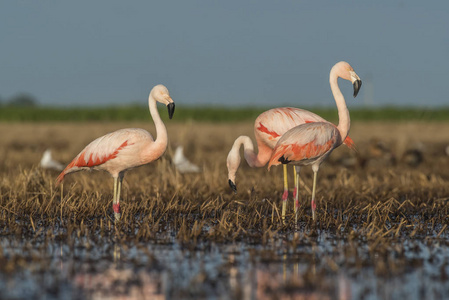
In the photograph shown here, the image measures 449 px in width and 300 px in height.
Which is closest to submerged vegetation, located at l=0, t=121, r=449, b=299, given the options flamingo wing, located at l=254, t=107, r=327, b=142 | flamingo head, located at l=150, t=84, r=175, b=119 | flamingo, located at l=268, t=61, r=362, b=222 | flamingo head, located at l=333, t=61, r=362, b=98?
flamingo, located at l=268, t=61, r=362, b=222

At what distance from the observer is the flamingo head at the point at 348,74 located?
24.2 ft

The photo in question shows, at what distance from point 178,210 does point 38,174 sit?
2145 mm

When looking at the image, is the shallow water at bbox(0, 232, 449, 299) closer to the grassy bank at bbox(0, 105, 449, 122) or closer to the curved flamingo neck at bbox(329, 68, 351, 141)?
the curved flamingo neck at bbox(329, 68, 351, 141)

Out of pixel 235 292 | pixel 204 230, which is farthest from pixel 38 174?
pixel 235 292

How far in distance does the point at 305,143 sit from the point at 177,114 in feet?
117

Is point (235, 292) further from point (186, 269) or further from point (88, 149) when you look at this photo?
point (88, 149)

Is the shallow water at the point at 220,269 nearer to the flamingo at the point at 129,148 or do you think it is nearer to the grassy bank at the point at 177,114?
the flamingo at the point at 129,148

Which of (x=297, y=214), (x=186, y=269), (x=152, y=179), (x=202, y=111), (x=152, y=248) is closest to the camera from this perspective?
(x=186, y=269)

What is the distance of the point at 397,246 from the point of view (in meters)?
5.85

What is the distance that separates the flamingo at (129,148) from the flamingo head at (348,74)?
73.5 inches

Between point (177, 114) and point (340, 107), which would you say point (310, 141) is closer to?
point (340, 107)

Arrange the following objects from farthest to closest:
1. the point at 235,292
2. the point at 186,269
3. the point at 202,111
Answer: the point at 202,111 → the point at 186,269 → the point at 235,292

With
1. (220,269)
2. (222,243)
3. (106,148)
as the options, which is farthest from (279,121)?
(220,269)

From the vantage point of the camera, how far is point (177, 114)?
42.6m
